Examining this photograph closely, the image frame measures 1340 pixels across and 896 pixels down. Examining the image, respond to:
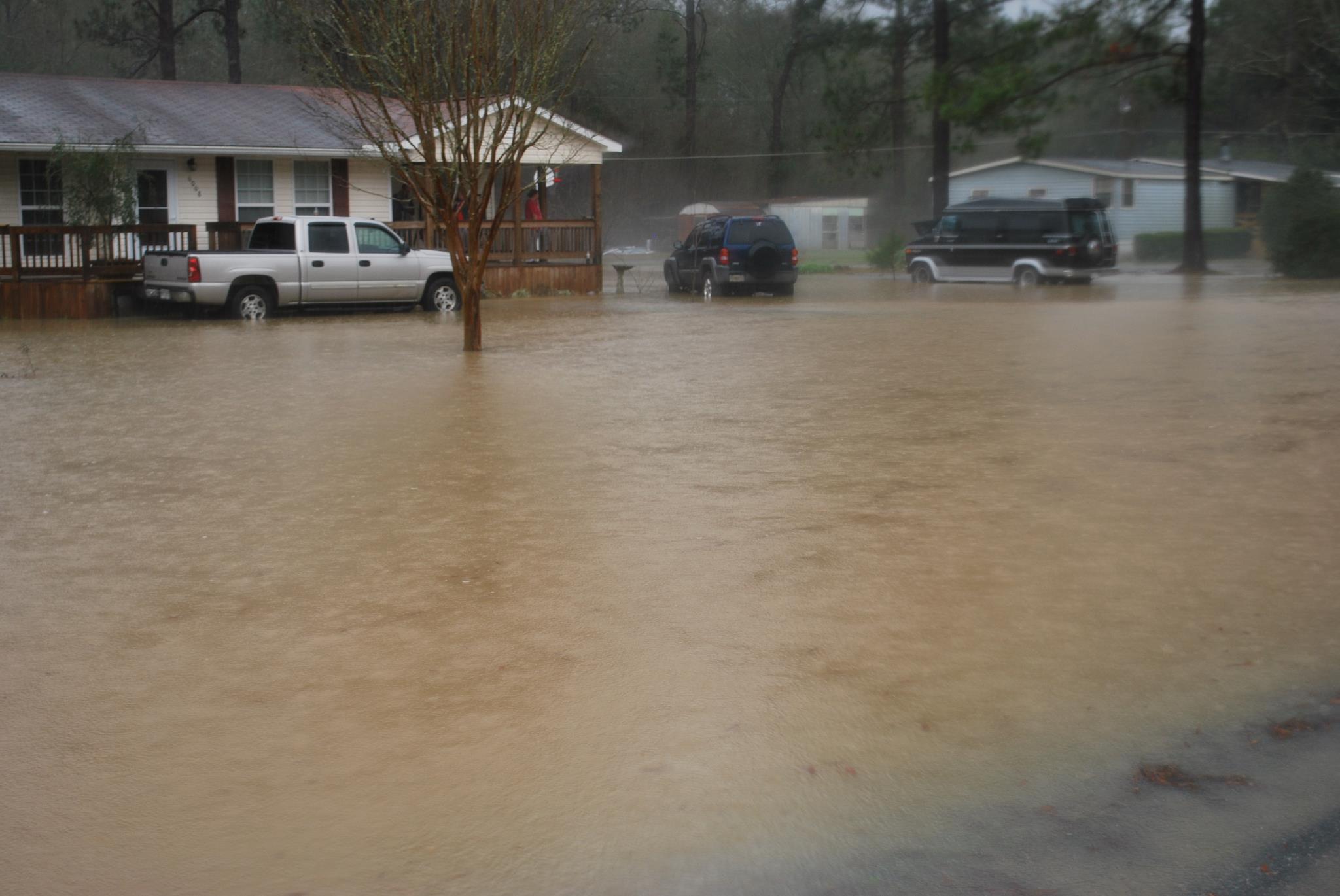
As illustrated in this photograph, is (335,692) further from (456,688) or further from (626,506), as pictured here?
(626,506)

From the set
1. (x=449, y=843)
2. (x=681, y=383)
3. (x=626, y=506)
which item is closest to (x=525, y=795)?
(x=449, y=843)

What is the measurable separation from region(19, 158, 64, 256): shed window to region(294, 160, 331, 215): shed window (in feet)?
15.6

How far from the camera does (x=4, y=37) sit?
162 ft

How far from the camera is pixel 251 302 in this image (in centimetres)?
2353

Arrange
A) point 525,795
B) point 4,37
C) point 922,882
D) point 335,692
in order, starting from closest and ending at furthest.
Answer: point 922,882 < point 525,795 < point 335,692 < point 4,37

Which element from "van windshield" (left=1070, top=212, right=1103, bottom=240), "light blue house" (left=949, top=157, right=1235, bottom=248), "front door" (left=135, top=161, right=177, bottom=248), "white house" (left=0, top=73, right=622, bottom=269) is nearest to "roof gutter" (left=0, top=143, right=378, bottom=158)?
"white house" (left=0, top=73, right=622, bottom=269)

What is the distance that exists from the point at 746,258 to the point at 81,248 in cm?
1314

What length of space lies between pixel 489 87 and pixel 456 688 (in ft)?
42.9

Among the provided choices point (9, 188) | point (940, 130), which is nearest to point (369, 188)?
point (9, 188)

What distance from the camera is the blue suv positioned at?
99.7 feet

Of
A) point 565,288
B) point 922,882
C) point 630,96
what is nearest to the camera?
point 922,882

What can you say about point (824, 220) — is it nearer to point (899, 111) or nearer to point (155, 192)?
point (899, 111)

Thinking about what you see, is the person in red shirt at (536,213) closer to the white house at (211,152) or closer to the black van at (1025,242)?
the white house at (211,152)

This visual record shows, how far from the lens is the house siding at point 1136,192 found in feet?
162
